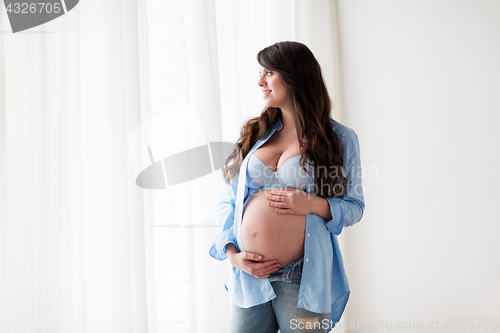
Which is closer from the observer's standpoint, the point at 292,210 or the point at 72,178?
the point at 292,210

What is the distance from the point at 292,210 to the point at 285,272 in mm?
187

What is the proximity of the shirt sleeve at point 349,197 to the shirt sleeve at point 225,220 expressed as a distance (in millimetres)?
328

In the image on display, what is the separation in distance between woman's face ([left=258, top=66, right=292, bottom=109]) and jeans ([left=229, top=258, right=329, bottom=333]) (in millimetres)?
523

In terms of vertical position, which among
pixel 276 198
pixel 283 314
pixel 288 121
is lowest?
pixel 283 314

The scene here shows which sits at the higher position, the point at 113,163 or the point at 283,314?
the point at 113,163

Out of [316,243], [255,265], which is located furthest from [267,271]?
[316,243]

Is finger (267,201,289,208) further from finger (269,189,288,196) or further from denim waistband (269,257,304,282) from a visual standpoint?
denim waistband (269,257,304,282)

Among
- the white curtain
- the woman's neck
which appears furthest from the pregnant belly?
the white curtain

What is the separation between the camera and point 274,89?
114 centimetres

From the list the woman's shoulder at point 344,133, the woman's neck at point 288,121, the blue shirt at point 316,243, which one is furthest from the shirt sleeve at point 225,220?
the woman's shoulder at point 344,133

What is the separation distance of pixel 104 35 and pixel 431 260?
1839 millimetres

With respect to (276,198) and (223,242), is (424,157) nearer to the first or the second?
(276,198)

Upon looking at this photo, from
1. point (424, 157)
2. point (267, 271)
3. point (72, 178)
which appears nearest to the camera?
point (267, 271)

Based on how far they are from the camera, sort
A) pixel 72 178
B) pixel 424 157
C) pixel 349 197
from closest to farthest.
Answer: pixel 349 197
pixel 72 178
pixel 424 157
